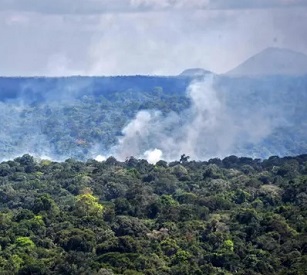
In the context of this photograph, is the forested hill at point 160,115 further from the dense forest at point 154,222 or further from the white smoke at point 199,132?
the dense forest at point 154,222

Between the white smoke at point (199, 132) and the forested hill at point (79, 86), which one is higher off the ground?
the forested hill at point (79, 86)

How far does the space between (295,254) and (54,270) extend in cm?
1280

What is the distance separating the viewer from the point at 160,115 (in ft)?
526

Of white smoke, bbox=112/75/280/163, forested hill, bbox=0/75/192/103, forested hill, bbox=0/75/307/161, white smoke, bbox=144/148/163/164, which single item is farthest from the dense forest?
forested hill, bbox=0/75/192/103

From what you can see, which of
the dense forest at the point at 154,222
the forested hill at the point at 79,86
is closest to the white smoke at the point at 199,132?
the forested hill at the point at 79,86

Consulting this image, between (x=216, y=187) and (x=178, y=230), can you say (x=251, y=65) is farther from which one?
(x=178, y=230)

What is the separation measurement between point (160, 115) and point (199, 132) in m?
12.2

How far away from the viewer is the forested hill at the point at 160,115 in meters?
148

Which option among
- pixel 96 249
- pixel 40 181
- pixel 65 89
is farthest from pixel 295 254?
pixel 65 89

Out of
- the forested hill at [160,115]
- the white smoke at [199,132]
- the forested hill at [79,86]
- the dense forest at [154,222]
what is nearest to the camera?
the dense forest at [154,222]

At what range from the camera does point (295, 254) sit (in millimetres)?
61438

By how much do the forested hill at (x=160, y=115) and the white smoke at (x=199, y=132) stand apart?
13 cm

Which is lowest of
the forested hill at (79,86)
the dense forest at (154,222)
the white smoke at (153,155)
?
the dense forest at (154,222)

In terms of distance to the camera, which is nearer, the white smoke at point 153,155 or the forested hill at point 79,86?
the white smoke at point 153,155
